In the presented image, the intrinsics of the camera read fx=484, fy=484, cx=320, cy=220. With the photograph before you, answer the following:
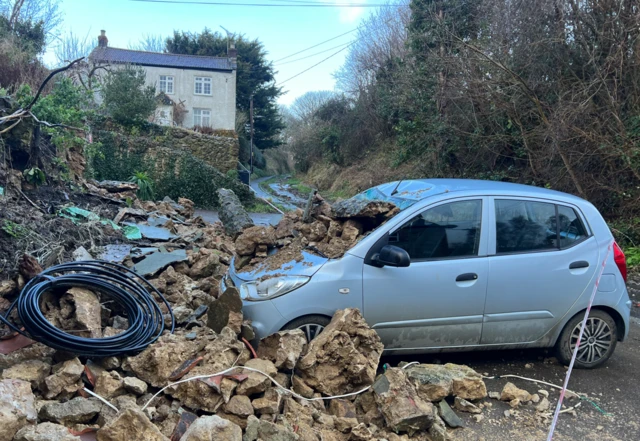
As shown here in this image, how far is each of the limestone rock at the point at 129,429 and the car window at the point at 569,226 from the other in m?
3.99

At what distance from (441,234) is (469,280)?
485 mm

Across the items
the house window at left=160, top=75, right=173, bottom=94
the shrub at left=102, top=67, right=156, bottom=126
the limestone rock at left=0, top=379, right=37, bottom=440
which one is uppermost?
the house window at left=160, top=75, right=173, bottom=94

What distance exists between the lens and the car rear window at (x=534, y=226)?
459cm

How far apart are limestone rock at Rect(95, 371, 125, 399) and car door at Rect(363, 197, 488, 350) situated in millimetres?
2055

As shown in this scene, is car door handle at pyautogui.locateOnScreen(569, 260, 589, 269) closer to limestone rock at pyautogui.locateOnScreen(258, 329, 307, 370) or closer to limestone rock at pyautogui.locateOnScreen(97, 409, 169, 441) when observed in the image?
limestone rock at pyautogui.locateOnScreen(258, 329, 307, 370)

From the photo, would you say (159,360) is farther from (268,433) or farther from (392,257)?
(392,257)

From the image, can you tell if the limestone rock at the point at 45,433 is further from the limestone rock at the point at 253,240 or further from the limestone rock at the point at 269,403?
the limestone rock at the point at 253,240

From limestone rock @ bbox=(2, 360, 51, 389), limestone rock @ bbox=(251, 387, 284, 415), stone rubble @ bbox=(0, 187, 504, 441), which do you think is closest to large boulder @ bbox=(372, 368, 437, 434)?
stone rubble @ bbox=(0, 187, 504, 441)

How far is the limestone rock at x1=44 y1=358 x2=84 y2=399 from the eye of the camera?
3250 millimetres

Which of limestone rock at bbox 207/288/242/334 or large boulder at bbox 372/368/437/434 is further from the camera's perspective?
limestone rock at bbox 207/288/242/334

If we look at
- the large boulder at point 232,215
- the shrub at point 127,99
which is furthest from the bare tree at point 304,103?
the large boulder at point 232,215

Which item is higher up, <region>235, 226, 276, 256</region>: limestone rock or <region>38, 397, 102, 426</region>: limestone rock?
<region>235, 226, 276, 256</region>: limestone rock

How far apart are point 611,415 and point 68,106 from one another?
11339 millimetres

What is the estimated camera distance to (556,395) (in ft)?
14.2
